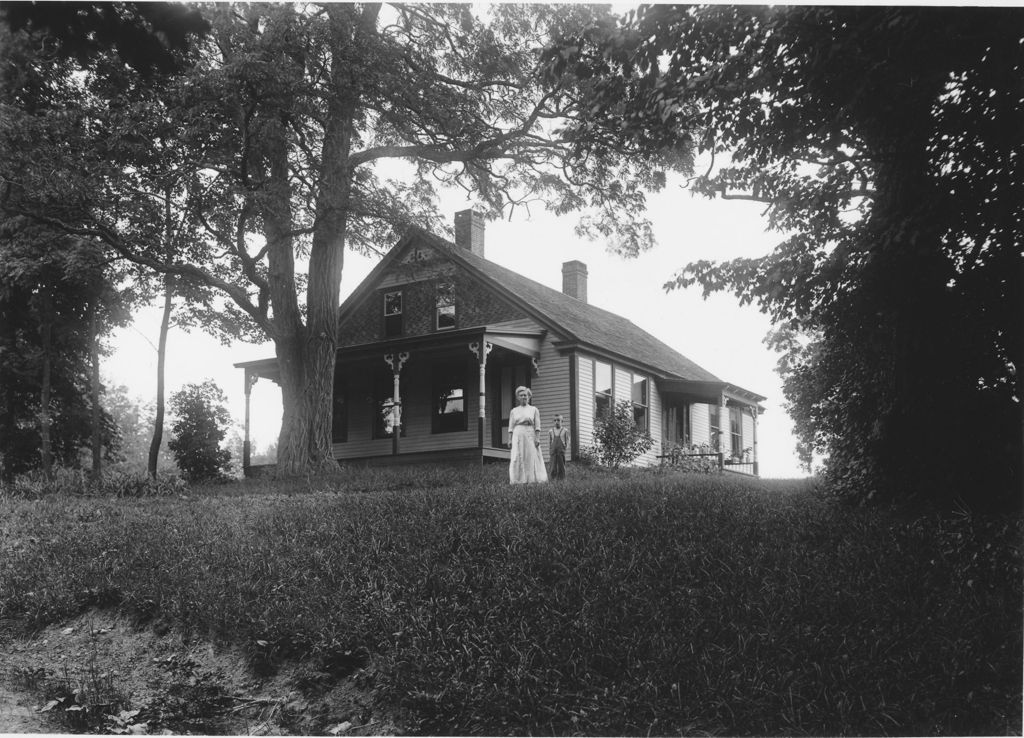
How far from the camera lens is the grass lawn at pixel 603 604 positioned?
5340 mm

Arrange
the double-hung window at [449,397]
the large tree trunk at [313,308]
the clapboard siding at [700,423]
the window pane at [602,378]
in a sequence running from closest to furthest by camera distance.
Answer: the large tree trunk at [313,308] < the window pane at [602,378] < the double-hung window at [449,397] < the clapboard siding at [700,423]

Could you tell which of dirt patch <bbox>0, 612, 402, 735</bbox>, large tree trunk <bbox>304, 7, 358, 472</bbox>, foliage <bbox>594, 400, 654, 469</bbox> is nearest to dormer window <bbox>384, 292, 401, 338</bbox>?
large tree trunk <bbox>304, 7, 358, 472</bbox>

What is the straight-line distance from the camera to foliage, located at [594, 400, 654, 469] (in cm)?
2108

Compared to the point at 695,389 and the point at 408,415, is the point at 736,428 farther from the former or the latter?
the point at 408,415

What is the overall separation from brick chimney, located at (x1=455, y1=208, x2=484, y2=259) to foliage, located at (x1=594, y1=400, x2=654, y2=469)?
26.4 feet

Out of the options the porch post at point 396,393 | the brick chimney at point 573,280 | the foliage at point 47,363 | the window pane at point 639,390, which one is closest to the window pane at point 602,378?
Result: the window pane at point 639,390

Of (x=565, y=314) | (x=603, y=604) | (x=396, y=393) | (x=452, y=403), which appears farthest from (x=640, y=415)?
(x=603, y=604)

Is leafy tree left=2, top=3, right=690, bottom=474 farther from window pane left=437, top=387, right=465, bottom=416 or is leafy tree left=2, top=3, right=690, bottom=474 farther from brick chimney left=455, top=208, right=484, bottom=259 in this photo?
brick chimney left=455, top=208, right=484, bottom=259

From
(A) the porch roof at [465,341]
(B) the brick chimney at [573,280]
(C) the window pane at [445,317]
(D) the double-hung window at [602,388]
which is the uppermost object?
(B) the brick chimney at [573,280]

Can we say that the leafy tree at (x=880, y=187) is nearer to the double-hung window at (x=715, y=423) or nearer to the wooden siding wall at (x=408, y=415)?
the wooden siding wall at (x=408, y=415)

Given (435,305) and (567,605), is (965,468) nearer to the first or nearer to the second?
(567,605)

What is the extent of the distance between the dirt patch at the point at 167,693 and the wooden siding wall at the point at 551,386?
52.6ft

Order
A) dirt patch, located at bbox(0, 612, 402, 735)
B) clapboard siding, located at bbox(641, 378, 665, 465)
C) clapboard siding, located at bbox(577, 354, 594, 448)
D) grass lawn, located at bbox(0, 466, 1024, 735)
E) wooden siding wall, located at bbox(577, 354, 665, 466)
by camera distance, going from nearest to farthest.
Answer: grass lawn, located at bbox(0, 466, 1024, 735)
dirt patch, located at bbox(0, 612, 402, 735)
clapboard siding, located at bbox(577, 354, 594, 448)
wooden siding wall, located at bbox(577, 354, 665, 466)
clapboard siding, located at bbox(641, 378, 665, 465)

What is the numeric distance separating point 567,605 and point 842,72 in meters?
5.33
